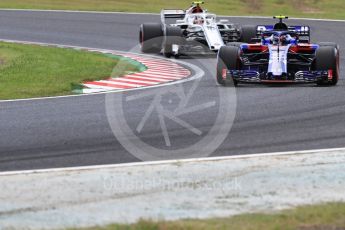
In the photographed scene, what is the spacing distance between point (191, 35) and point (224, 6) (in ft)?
61.1

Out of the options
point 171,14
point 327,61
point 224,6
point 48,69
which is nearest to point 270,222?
point 327,61

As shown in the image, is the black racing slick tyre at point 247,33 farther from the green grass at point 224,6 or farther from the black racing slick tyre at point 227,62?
the green grass at point 224,6

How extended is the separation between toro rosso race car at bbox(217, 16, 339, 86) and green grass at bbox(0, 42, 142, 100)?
9.63ft

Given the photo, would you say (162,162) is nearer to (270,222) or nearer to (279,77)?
(270,222)

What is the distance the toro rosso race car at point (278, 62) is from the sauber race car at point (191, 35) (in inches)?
219

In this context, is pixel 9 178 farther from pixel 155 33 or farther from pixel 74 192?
pixel 155 33

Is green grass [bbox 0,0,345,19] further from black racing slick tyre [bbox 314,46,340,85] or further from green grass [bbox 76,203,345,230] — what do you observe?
green grass [bbox 76,203,345,230]

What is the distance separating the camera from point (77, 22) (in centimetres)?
3472

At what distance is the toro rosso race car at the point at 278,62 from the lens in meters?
16.6

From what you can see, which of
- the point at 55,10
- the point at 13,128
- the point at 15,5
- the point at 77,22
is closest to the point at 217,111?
the point at 13,128

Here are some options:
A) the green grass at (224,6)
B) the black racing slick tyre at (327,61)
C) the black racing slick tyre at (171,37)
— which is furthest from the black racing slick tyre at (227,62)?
the green grass at (224,6)

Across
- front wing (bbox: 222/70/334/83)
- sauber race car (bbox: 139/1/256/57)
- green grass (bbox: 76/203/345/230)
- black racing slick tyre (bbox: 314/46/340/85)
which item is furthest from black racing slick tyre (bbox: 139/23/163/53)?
green grass (bbox: 76/203/345/230)

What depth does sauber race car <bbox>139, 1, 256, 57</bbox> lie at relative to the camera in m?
23.3

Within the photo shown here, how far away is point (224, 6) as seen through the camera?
4209 cm
